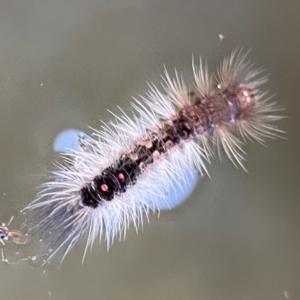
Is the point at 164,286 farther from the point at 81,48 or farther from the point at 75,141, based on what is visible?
the point at 81,48

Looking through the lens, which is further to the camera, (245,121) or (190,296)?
(190,296)

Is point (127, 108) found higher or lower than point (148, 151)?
higher

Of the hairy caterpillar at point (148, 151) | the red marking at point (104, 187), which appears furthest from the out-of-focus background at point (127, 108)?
the red marking at point (104, 187)

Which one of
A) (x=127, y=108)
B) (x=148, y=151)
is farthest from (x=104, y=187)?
(x=127, y=108)

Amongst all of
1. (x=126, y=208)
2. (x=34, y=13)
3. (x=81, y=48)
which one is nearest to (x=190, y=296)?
(x=126, y=208)

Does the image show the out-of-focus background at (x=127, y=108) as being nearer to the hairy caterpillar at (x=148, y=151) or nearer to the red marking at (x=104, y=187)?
the hairy caterpillar at (x=148, y=151)

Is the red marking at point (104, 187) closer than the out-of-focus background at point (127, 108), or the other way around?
the red marking at point (104, 187)

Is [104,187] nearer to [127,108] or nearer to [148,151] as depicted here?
[148,151]
